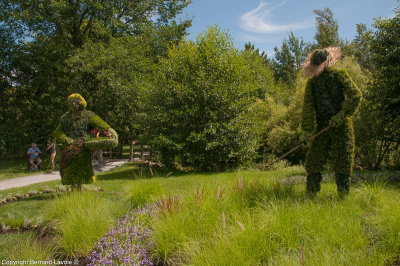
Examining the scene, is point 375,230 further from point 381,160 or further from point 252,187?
point 381,160

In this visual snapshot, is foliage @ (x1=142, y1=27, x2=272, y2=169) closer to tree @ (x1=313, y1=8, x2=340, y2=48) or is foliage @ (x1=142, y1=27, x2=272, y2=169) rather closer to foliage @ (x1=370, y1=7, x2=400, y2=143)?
foliage @ (x1=370, y1=7, x2=400, y2=143)

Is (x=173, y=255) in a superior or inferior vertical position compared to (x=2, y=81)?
inferior

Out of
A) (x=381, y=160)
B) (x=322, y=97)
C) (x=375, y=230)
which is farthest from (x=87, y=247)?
(x=381, y=160)

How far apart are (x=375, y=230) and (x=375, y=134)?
25.2 ft

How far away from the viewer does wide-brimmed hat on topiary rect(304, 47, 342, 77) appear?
4.66 meters

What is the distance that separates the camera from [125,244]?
329 cm

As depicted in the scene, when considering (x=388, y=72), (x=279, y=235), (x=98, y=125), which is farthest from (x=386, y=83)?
(x=98, y=125)

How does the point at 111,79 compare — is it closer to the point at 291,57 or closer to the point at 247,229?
the point at 247,229

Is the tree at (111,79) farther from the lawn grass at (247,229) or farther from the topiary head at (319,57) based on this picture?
the lawn grass at (247,229)

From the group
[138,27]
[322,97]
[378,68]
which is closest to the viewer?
[322,97]

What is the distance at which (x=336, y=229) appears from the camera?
276 cm

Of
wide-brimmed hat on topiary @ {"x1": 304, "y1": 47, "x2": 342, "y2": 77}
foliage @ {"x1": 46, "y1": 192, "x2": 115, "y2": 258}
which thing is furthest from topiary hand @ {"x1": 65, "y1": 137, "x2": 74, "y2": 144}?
wide-brimmed hat on topiary @ {"x1": 304, "y1": 47, "x2": 342, "y2": 77}

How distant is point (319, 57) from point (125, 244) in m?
4.43

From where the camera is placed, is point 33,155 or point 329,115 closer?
point 329,115
